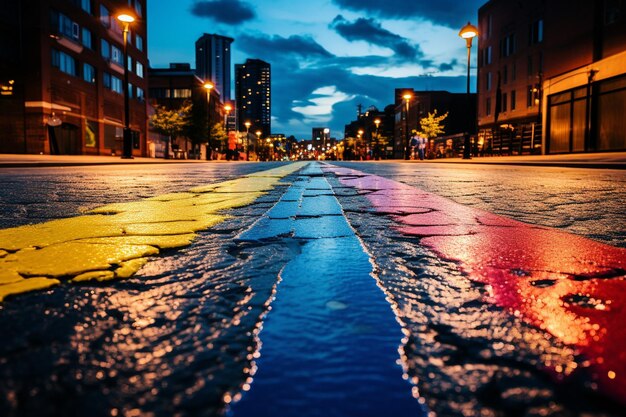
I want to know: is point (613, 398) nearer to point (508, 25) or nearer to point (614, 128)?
point (614, 128)

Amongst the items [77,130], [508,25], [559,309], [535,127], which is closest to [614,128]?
[535,127]

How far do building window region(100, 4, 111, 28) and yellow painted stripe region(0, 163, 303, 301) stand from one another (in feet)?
147

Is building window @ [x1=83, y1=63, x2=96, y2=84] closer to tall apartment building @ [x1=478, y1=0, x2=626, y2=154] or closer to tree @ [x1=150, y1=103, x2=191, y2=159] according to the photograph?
tree @ [x1=150, y1=103, x2=191, y2=159]

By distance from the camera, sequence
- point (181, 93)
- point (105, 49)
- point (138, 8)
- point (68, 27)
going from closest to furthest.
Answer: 1. point (68, 27)
2. point (105, 49)
3. point (138, 8)
4. point (181, 93)

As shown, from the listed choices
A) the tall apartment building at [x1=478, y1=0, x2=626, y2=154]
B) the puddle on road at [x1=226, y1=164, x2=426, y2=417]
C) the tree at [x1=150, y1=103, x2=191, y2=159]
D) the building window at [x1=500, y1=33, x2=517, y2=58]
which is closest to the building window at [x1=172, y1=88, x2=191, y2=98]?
the tree at [x1=150, y1=103, x2=191, y2=159]

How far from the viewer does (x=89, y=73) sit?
3897 cm

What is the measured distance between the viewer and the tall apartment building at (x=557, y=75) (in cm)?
2316

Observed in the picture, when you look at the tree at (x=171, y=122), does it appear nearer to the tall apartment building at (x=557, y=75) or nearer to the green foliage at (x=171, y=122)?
the green foliage at (x=171, y=122)

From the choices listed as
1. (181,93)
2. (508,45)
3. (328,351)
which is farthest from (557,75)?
(181,93)

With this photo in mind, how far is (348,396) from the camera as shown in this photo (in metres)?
0.75

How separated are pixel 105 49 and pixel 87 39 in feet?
12.2

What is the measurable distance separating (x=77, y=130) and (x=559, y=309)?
4054cm

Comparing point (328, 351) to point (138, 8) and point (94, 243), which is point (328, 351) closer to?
point (94, 243)

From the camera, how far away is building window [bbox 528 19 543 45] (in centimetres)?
3772
